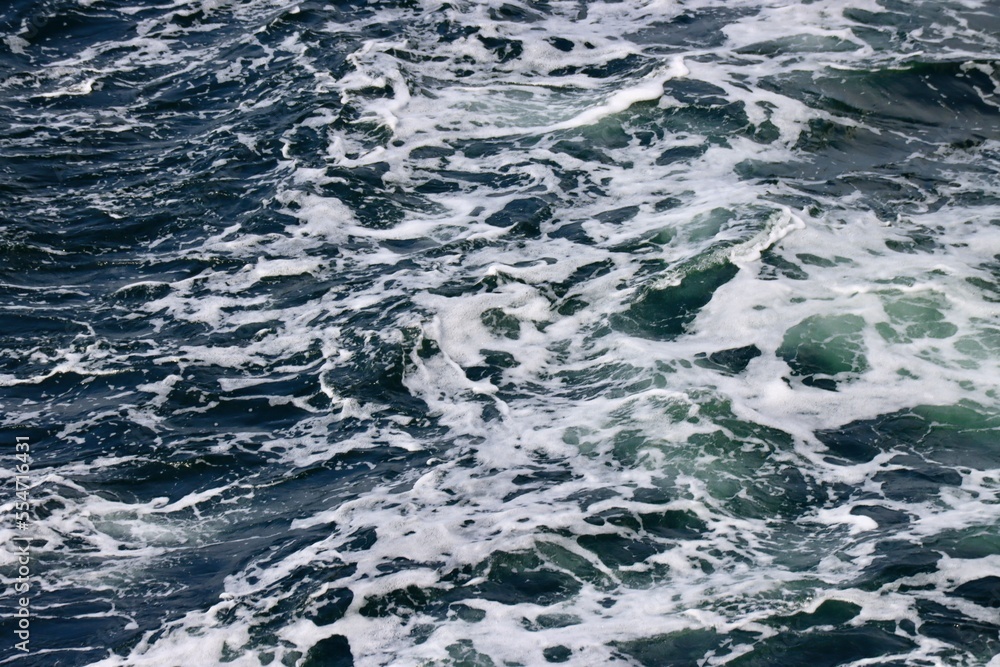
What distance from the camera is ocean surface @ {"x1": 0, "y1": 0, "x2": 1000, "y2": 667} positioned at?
22.7ft

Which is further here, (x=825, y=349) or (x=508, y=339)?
(x=508, y=339)

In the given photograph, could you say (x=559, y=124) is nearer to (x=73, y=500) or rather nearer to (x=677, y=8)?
(x=677, y=8)

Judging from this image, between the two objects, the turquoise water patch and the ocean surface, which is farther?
the turquoise water patch

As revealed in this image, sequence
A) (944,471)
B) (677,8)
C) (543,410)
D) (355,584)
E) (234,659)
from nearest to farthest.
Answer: (234,659)
(355,584)
(944,471)
(543,410)
(677,8)

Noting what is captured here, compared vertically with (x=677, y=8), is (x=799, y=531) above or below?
below

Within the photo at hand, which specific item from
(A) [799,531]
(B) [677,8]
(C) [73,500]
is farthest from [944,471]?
(B) [677,8]

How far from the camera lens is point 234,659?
6551 millimetres

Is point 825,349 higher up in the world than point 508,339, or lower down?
higher up

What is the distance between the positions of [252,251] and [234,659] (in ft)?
17.7

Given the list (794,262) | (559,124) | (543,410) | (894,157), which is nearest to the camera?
(543,410)

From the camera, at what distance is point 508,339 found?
967 centimetres

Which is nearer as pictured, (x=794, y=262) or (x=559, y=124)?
(x=794, y=262)

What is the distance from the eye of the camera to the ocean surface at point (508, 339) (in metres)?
6.92

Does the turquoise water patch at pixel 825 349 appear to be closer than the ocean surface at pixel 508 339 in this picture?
No
